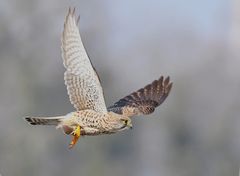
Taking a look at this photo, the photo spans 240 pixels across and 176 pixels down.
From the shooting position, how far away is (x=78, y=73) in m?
13.3

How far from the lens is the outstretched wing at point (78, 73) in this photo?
13.1m

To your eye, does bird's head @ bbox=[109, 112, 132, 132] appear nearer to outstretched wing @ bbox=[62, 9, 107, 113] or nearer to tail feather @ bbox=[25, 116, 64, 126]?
outstretched wing @ bbox=[62, 9, 107, 113]

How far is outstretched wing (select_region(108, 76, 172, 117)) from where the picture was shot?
14180 millimetres

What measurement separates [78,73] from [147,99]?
56.6 inches

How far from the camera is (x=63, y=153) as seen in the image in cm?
2772

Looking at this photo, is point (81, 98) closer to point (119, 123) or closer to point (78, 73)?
point (78, 73)

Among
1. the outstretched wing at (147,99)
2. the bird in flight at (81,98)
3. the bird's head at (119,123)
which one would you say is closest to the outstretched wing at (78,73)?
the bird in flight at (81,98)

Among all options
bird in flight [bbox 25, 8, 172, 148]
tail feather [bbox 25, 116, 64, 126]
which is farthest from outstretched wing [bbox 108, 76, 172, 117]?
tail feather [bbox 25, 116, 64, 126]

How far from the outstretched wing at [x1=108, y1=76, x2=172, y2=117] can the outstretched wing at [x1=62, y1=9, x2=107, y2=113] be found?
694 mm

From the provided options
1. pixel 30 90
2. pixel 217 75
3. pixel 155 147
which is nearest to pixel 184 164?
pixel 30 90

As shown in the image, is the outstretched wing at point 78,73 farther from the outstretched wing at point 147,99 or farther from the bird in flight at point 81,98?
the outstretched wing at point 147,99

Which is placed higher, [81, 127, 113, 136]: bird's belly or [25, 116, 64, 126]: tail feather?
[25, 116, 64, 126]: tail feather

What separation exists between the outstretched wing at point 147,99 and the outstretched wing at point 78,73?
2.28 feet

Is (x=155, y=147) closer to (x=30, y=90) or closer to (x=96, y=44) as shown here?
(x=96, y=44)
